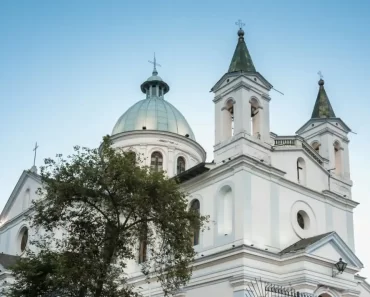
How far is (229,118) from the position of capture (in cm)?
2706

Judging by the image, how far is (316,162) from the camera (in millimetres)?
28031

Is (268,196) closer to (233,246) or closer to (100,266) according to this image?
(233,246)

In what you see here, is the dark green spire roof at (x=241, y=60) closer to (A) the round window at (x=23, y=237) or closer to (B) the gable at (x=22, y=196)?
(B) the gable at (x=22, y=196)

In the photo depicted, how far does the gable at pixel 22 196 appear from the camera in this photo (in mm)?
35062

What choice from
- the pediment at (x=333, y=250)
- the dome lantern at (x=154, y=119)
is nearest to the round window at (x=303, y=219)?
the pediment at (x=333, y=250)

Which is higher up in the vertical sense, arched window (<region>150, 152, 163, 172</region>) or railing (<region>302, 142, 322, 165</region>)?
arched window (<region>150, 152, 163, 172</region>)

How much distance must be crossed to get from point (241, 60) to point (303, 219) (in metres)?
8.06

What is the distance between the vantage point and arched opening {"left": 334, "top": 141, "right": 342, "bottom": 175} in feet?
98.0

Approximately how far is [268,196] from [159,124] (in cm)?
1421

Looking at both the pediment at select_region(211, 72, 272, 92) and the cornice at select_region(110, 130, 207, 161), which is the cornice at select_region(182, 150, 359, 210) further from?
the cornice at select_region(110, 130, 207, 161)

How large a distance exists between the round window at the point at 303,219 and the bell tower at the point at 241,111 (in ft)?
10.7

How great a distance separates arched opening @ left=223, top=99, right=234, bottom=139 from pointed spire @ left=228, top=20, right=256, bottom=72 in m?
1.63

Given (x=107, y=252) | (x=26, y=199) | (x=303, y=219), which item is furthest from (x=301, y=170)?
(x=26, y=199)

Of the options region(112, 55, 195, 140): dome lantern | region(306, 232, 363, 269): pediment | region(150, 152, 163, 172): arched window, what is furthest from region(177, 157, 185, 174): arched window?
region(306, 232, 363, 269): pediment
